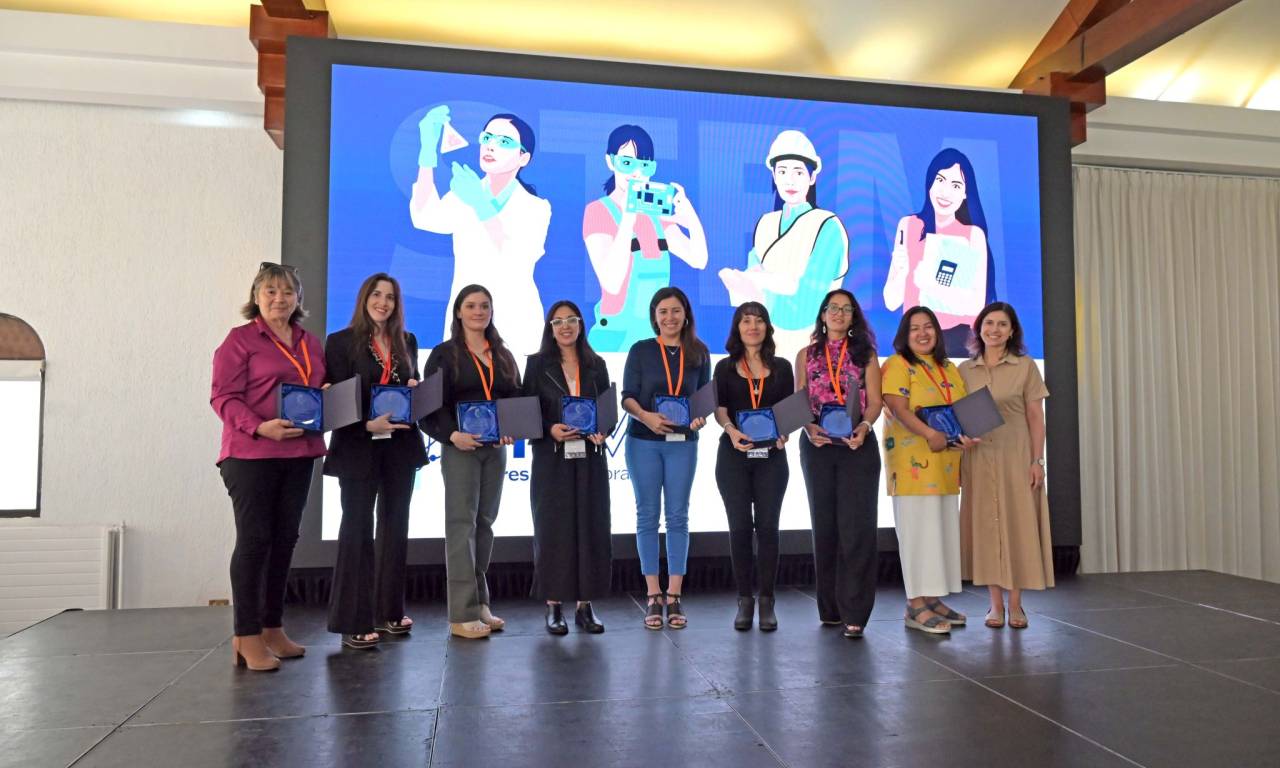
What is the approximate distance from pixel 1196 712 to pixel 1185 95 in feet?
17.5

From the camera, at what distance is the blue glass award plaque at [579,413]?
3.44m

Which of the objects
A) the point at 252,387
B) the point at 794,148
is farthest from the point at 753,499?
the point at 794,148

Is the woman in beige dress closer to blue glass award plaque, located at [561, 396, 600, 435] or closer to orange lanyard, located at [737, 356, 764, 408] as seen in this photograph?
orange lanyard, located at [737, 356, 764, 408]

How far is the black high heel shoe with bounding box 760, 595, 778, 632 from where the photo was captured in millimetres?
3646

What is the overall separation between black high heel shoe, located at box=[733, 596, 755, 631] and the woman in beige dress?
3.18 feet

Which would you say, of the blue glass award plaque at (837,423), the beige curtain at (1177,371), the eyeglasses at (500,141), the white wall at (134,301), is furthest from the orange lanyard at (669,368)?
the beige curtain at (1177,371)

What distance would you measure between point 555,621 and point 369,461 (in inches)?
41.9

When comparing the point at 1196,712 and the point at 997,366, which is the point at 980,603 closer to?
the point at 997,366

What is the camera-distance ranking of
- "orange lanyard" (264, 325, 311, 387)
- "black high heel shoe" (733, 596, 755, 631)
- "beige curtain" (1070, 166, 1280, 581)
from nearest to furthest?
"orange lanyard" (264, 325, 311, 387) → "black high heel shoe" (733, 596, 755, 631) → "beige curtain" (1070, 166, 1280, 581)

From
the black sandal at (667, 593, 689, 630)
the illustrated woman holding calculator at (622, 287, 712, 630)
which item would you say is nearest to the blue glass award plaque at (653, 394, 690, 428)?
the illustrated woman holding calculator at (622, 287, 712, 630)

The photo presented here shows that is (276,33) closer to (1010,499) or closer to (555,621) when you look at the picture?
(555,621)

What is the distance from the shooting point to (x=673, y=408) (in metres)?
3.56

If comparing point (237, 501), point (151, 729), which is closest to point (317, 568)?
point (237, 501)

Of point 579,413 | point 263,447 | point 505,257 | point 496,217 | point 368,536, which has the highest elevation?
point 496,217
